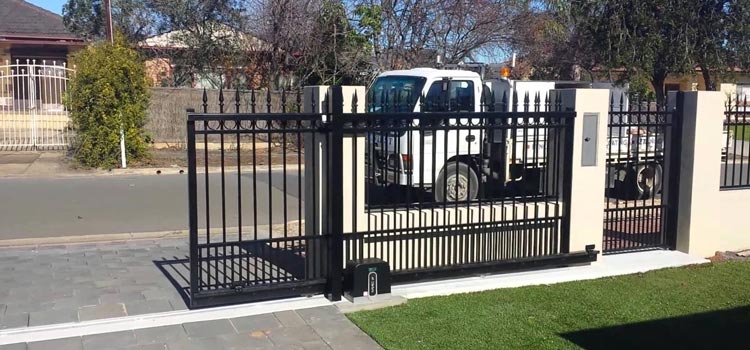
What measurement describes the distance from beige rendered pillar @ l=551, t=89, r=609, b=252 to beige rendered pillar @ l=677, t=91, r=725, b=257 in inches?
51.6

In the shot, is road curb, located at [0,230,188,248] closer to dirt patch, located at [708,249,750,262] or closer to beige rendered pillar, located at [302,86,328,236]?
beige rendered pillar, located at [302,86,328,236]

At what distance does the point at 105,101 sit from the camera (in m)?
15.9

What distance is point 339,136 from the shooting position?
6.50 meters

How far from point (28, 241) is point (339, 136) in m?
5.01

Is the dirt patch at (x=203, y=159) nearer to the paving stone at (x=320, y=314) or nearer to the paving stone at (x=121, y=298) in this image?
the paving stone at (x=121, y=298)

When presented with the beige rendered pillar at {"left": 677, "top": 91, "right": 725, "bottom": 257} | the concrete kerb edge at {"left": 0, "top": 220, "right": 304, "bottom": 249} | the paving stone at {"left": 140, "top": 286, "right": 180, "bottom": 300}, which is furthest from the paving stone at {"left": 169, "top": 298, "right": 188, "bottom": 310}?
the beige rendered pillar at {"left": 677, "top": 91, "right": 725, "bottom": 257}

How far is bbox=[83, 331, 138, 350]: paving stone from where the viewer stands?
17.7 feet

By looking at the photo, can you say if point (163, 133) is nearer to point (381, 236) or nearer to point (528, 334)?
point (381, 236)

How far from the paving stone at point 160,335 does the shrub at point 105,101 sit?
1117cm

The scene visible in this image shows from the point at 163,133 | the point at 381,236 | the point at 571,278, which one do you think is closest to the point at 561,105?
the point at 571,278

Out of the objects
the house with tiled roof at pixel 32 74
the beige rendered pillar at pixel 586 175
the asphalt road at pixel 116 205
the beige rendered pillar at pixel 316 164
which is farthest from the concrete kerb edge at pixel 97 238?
the house with tiled roof at pixel 32 74

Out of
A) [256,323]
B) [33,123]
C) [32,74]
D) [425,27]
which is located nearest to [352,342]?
[256,323]

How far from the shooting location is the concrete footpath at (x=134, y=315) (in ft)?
18.1

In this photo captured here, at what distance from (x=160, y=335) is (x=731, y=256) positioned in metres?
6.74
